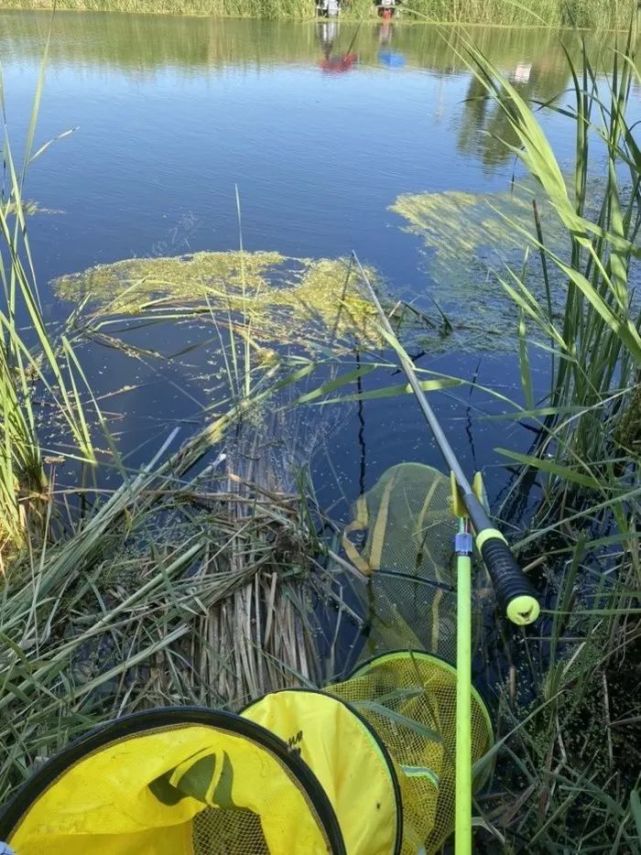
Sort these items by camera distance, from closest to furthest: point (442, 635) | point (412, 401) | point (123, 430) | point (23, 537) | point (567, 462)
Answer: point (442, 635) < point (23, 537) < point (567, 462) < point (123, 430) < point (412, 401)

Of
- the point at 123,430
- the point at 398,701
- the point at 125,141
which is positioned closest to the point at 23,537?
the point at 123,430

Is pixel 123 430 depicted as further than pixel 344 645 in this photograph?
Yes

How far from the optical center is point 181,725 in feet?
2.68

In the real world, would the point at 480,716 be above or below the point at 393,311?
below

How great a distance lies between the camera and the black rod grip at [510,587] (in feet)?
2.44

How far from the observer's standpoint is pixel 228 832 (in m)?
1.08

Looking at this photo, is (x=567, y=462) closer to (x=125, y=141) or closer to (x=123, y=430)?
(x=123, y=430)

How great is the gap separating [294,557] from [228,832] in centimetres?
75

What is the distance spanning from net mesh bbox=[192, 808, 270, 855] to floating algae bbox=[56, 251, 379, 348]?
1.84 meters

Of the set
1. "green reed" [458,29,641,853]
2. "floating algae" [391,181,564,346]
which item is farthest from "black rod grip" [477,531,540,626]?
"floating algae" [391,181,564,346]

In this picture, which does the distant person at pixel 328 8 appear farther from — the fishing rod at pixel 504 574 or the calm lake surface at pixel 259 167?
the fishing rod at pixel 504 574

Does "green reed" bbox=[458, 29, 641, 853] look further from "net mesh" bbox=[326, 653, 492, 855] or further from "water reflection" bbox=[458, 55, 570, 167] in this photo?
"water reflection" bbox=[458, 55, 570, 167]

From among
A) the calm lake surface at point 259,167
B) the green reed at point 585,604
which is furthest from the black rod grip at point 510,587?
the calm lake surface at point 259,167

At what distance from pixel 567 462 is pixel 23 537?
59.0 inches
